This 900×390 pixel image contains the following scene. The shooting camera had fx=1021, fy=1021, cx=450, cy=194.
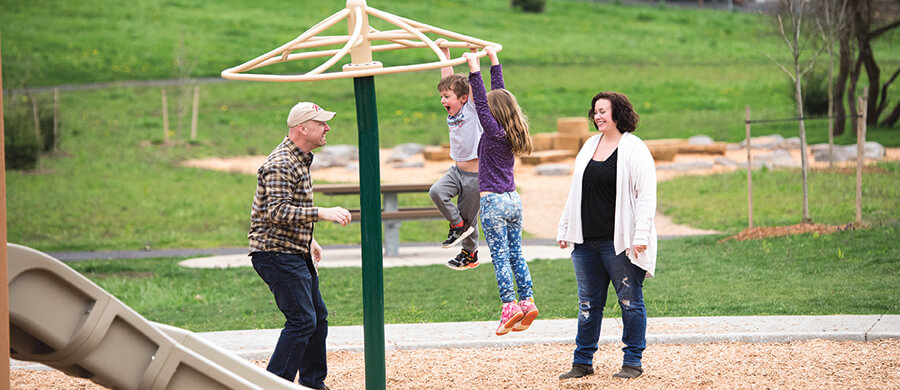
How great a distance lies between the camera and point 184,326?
9070 millimetres

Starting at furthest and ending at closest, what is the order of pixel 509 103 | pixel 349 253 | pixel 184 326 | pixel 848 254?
pixel 349 253, pixel 848 254, pixel 184 326, pixel 509 103

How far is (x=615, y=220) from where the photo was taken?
5949 mm

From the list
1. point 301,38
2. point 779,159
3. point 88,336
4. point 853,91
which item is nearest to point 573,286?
point 301,38

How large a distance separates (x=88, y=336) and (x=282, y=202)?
1346 millimetres

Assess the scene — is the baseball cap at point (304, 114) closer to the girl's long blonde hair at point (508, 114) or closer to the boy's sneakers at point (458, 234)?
the girl's long blonde hair at point (508, 114)

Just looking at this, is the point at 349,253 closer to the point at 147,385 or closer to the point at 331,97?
the point at 147,385

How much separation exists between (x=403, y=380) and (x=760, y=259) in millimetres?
6075

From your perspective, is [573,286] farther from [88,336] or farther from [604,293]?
[88,336]

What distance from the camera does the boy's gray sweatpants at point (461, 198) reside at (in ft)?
21.2

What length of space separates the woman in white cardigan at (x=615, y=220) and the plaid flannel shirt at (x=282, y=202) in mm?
1587

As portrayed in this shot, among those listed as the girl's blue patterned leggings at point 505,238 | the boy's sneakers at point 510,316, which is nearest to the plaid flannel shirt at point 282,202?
the girl's blue patterned leggings at point 505,238

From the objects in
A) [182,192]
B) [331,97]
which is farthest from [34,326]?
[331,97]

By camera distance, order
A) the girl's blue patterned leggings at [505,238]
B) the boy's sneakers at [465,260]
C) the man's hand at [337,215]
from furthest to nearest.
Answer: the boy's sneakers at [465,260], the girl's blue patterned leggings at [505,238], the man's hand at [337,215]

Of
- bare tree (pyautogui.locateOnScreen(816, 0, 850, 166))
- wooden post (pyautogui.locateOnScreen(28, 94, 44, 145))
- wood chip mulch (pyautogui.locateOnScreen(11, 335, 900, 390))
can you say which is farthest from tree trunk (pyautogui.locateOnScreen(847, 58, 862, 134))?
wooden post (pyautogui.locateOnScreen(28, 94, 44, 145))
